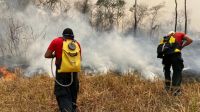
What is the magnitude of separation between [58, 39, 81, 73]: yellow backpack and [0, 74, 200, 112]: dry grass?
1.18m

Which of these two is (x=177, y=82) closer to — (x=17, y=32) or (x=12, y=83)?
(x=12, y=83)

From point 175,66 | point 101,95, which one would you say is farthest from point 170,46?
point 101,95

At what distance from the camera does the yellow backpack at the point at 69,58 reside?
7207 millimetres

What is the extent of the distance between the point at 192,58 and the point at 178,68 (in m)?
12.2

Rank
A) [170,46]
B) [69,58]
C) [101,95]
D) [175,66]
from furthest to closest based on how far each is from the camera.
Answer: [175,66], [170,46], [101,95], [69,58]

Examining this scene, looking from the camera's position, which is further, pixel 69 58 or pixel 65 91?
pixel 65 91

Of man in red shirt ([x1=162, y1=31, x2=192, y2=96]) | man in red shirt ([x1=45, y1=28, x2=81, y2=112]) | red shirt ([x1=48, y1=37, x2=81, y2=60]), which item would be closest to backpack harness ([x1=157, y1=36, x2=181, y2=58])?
man in red shirt ([x1=162, y1=31, x2=192, y2=96])

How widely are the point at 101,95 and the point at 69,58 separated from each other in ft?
6.87

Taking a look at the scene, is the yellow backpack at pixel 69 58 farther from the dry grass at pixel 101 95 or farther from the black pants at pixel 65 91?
the dry grass at pixel 101 95

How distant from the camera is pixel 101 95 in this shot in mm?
9070

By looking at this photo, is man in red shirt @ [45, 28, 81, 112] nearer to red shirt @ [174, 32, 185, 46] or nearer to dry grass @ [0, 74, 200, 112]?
dry grass @ [0, 74, 200, 112]

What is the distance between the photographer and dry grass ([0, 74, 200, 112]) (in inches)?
311

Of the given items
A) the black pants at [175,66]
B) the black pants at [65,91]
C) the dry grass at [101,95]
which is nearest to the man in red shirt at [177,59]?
the black pants at [175,66]

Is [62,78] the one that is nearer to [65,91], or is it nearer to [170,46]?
[65,91]
